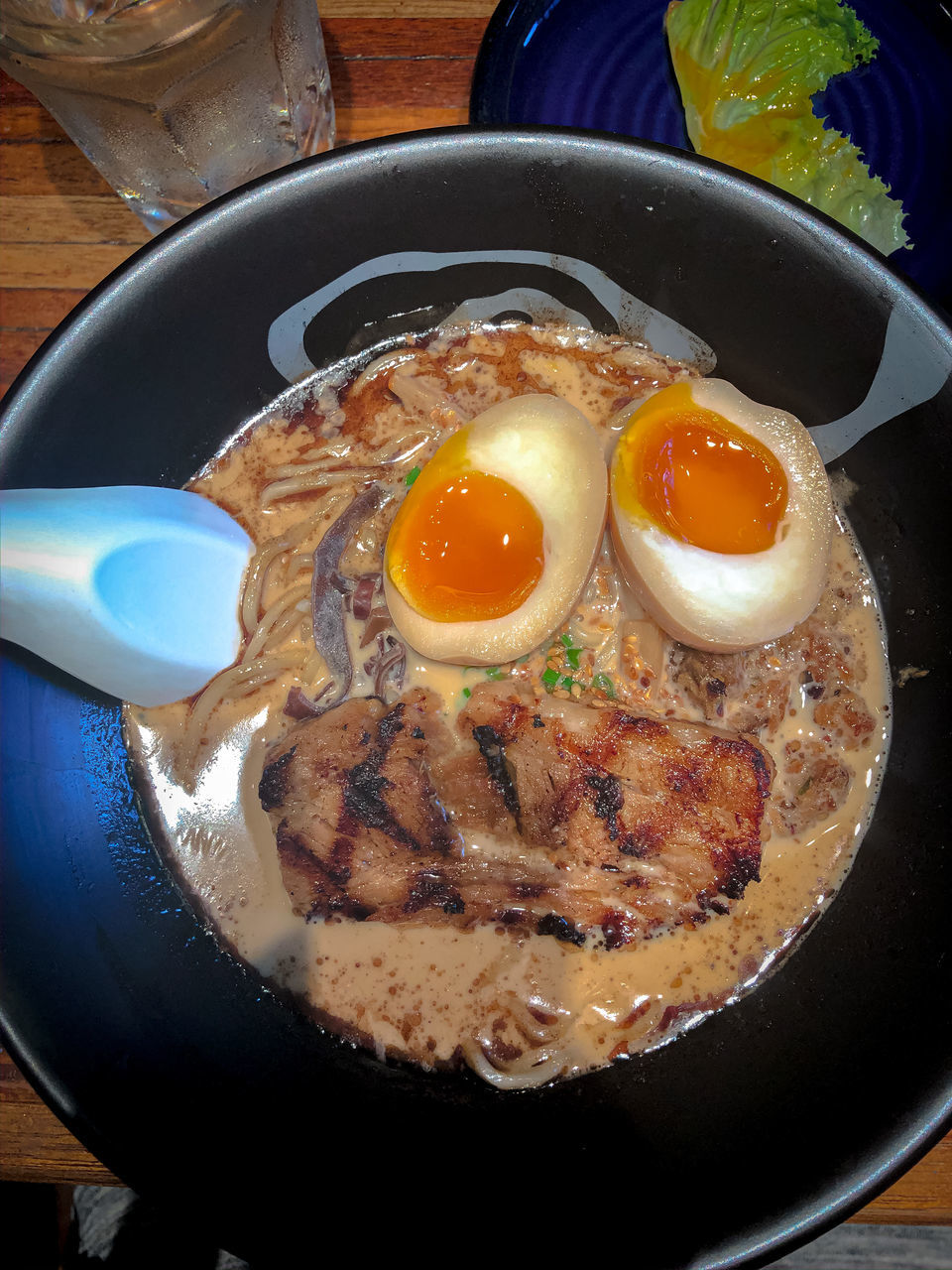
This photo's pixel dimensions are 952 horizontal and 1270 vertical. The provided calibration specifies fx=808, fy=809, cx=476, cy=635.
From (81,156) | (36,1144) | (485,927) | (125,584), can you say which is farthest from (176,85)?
(36,1144)

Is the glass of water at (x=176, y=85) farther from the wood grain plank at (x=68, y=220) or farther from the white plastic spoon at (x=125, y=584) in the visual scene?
the white plastic spoon at (x=125, y=584)

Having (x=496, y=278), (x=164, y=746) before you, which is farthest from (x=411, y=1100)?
(x=496, y=278)

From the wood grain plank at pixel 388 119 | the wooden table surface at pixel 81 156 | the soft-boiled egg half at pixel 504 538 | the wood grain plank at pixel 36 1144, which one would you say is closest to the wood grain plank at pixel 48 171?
the wooden table surface at pixel 81 156

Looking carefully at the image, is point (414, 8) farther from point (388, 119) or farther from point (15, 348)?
point (15, 348)

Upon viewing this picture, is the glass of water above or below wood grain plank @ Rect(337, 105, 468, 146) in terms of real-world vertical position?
below

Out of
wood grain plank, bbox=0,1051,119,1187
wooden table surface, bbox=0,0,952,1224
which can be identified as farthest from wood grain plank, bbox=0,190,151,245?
wood grain plank, bbox=0,1051,119,1187

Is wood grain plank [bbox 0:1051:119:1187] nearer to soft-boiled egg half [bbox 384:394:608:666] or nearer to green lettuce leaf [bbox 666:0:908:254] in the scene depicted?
soft-boiled egg half [bbox 384:394:608:666]

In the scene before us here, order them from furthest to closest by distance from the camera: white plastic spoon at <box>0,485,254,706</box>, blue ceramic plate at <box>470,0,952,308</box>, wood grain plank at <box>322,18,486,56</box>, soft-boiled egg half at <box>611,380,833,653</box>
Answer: wood grain plank at <box>322,18,486,56</box> < blue ceramic plate at <box>470,0,952,308</box> < soft-boiled egg half at <box>611,380,833,653</box> < white plastic spoon at <box>0,485,254,706</box>
